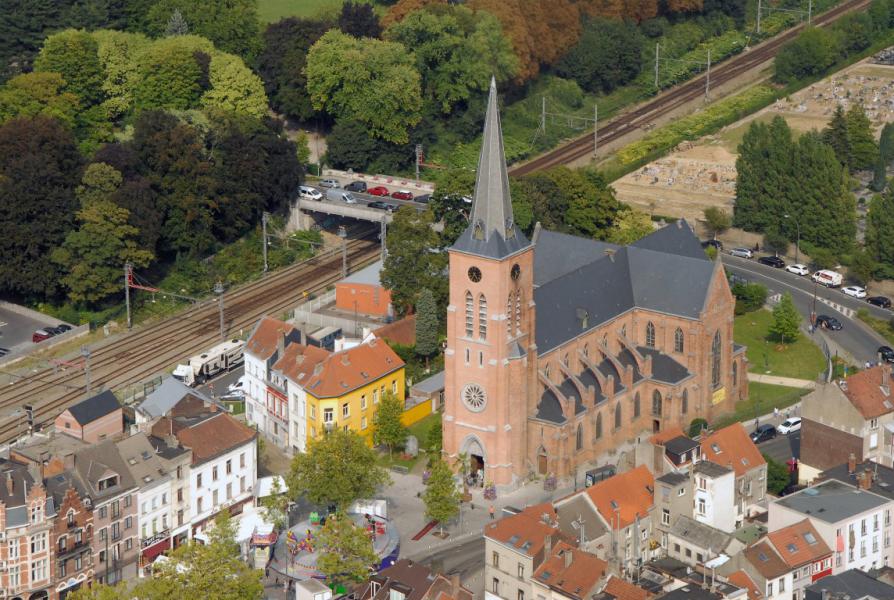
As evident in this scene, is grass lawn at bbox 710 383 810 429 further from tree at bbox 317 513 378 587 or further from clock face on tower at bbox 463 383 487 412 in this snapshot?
tree at bbox 317 513 378 587

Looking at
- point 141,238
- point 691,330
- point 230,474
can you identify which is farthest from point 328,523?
point 141,238

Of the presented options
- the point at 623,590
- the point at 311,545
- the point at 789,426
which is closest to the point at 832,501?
the point at 623,590

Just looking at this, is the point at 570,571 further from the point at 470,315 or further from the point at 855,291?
the point at 855,291

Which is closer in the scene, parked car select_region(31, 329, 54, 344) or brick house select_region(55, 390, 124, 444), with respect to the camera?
brick house select_region(55, 390, 124, 444)

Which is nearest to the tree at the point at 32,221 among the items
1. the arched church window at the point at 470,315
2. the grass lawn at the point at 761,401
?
the arched church window at the point at 470,315

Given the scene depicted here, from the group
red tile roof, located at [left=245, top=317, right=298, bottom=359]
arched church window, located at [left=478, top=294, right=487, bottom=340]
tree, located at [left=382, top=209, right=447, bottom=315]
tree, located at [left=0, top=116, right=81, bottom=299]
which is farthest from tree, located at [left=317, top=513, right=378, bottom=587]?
tree, located at [left=0, top=116, right=81, bottom=299]
